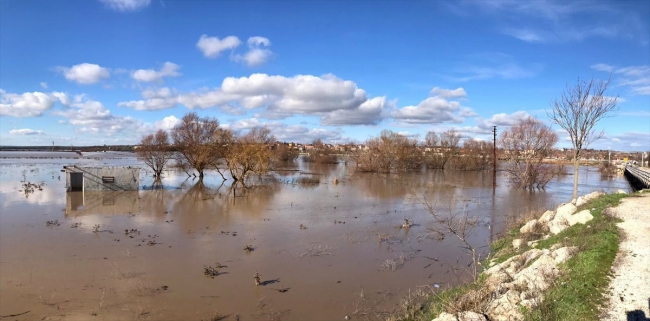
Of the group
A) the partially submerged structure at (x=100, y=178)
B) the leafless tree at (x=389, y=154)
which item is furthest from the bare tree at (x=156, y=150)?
the leafless tree at (x=389, y=154)

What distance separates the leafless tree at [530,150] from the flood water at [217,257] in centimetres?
1294

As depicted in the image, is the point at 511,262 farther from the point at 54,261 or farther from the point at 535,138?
the point at 535,138

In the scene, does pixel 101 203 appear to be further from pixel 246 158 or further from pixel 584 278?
pixel 584 278

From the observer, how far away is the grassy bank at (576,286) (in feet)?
17.5

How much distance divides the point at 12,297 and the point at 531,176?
3297cm

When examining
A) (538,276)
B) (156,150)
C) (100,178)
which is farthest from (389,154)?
(538,276)

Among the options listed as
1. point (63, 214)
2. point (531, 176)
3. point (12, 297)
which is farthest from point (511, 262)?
point (531, 176)

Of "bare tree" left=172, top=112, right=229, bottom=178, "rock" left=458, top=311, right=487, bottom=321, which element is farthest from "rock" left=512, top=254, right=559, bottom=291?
"bare tree" left=172, top=112, right=229, bottom=178

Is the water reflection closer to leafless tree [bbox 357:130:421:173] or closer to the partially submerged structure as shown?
the partially submerged structure

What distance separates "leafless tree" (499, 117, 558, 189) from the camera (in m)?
31.3

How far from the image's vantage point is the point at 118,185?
24078 millimetres

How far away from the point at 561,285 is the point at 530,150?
29211mm

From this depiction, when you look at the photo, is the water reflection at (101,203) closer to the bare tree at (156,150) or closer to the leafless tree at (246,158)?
the leafless tree at (246,158)

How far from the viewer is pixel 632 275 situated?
20.1 ft
